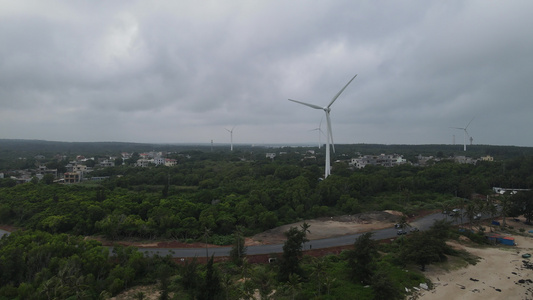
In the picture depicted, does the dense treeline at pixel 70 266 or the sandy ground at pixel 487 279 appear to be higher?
the dense treeline at pixel 70 266

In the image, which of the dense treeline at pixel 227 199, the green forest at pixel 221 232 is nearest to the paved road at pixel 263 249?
the green forest at pixel 221 232

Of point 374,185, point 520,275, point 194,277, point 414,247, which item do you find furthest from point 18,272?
point 374,185

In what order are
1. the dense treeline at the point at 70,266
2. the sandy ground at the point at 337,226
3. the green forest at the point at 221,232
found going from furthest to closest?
the sandy ground at the point at 337,226, the green forest at the point at 221,232, the dense treeline at the point at 70,266

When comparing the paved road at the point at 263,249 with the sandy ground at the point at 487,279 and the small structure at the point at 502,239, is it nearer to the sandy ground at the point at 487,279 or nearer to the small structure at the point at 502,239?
the sandy ground at the point at 487,279

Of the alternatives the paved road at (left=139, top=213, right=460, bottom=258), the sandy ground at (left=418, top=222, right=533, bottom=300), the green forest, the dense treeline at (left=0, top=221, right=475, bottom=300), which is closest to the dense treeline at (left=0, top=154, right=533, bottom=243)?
the green forest

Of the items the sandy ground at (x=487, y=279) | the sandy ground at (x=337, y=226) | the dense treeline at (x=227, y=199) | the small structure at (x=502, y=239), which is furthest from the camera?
the dense treeline at (x=227, y=199)

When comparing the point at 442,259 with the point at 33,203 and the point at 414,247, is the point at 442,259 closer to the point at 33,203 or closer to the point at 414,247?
the point at 414,247
